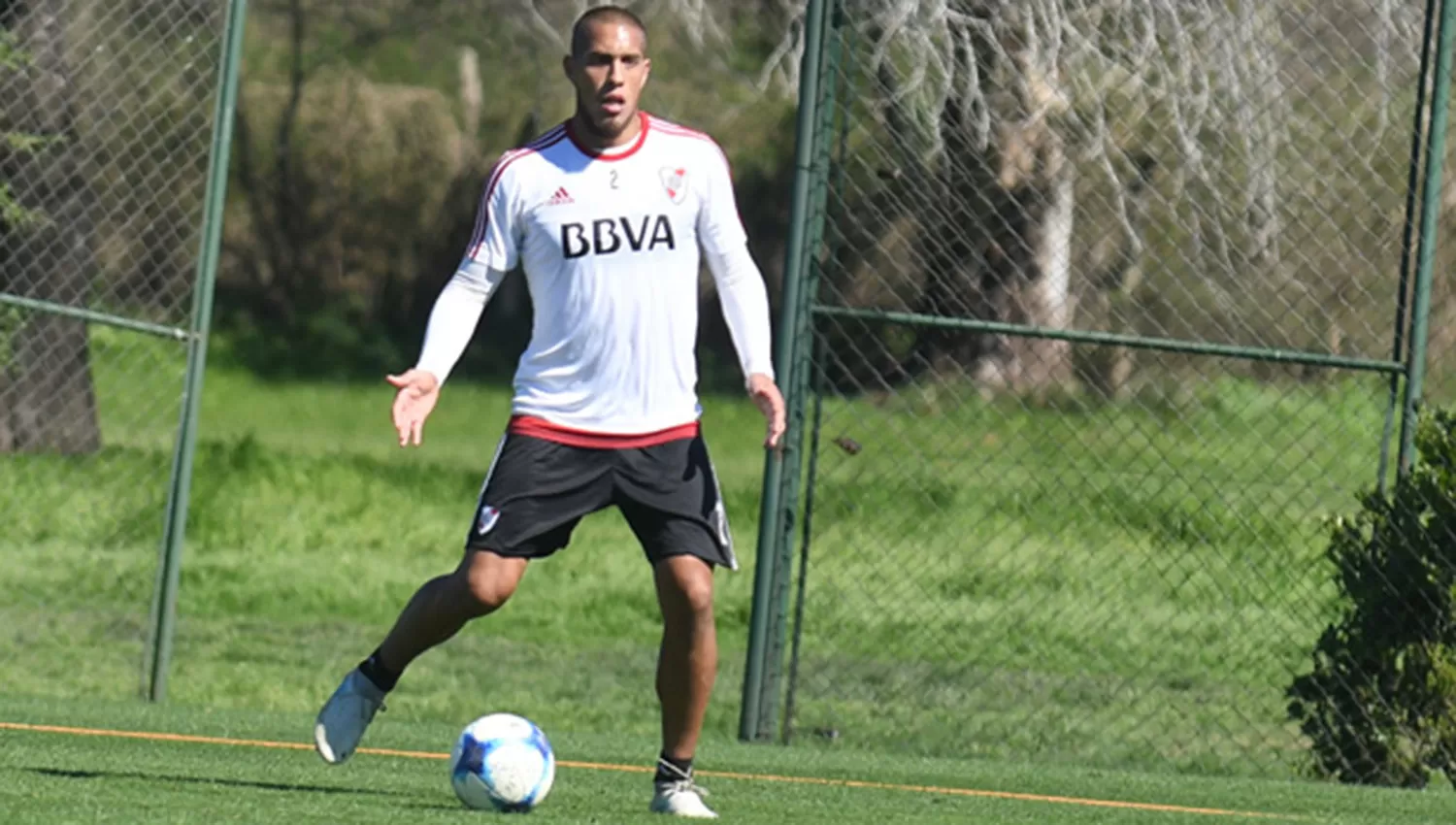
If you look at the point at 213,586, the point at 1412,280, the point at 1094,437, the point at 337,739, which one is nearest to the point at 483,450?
the point at 213,586

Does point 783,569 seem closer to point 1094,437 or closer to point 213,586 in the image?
point 1094,437

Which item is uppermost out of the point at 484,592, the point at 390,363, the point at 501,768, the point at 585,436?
the point at 585,436

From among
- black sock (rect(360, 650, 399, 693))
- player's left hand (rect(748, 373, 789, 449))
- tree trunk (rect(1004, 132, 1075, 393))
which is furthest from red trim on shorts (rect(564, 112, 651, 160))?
tree trunk (rect(1004, 132, 1075, 393))

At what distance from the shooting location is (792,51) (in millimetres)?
11758

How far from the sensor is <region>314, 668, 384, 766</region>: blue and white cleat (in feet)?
20.5

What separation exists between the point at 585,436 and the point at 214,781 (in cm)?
142

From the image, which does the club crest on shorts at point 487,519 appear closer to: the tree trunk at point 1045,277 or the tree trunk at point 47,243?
the tree trunk at point 1045,277

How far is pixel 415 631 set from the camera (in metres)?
6.27

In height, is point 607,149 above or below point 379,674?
above

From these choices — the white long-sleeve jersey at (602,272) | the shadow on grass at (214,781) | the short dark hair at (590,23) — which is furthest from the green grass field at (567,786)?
the short dark hair at (590,23)

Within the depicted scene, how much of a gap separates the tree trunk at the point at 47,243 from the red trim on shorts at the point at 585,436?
5315 millimetres

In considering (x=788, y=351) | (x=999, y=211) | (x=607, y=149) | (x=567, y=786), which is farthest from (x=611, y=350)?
(x=999, y=211)

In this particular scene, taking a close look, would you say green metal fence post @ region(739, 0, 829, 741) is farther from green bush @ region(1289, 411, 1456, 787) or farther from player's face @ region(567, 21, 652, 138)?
player's face @ region(567, 21, 652, 138)

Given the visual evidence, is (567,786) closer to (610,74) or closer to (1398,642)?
(610,74)
